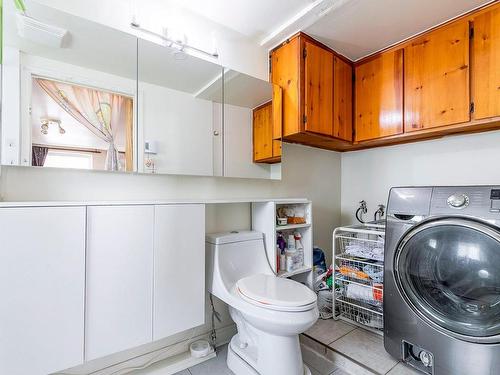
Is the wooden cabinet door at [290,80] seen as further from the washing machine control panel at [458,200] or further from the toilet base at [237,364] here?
the toilet base at [237,364]

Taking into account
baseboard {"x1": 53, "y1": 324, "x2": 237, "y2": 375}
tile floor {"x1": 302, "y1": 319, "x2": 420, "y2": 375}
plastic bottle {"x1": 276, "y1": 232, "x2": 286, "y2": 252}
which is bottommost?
baseboard {"x1": 53, "y1": 324, "x2": 237, "y2": 375}

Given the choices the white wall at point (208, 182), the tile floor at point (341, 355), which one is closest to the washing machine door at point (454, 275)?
the tile floor at point (341, 355)

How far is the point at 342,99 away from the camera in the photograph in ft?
6.64

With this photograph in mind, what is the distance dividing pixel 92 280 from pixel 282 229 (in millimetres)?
1196

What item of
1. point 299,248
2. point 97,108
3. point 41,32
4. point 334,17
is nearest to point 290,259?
point 299,248

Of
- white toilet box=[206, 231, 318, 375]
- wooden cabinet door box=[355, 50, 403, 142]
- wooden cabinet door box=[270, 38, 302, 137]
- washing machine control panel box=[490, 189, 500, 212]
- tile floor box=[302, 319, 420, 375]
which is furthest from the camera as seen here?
wooden cabinet door box=[355, 50, 403, 142]

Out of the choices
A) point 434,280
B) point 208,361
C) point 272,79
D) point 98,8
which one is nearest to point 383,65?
point 272,79

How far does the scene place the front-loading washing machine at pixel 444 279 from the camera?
1099 millimetres

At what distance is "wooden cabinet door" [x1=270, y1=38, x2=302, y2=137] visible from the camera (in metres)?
1.75

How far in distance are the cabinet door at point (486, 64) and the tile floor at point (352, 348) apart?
1.52 metres

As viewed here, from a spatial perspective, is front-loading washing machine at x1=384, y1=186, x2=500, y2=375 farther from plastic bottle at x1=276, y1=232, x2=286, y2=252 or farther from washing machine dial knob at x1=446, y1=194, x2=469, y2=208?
plastic bottle at x1=276, y1=232, x2=286, y2=252

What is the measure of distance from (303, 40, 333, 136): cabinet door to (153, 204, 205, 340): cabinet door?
1.01 m

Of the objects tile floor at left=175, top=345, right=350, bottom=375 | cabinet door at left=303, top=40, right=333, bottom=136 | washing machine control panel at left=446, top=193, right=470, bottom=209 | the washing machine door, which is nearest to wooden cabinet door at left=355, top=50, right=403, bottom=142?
cabinet door at left=303, top=40, right=333, bottom=136

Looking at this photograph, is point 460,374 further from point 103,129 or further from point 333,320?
point 103,129
